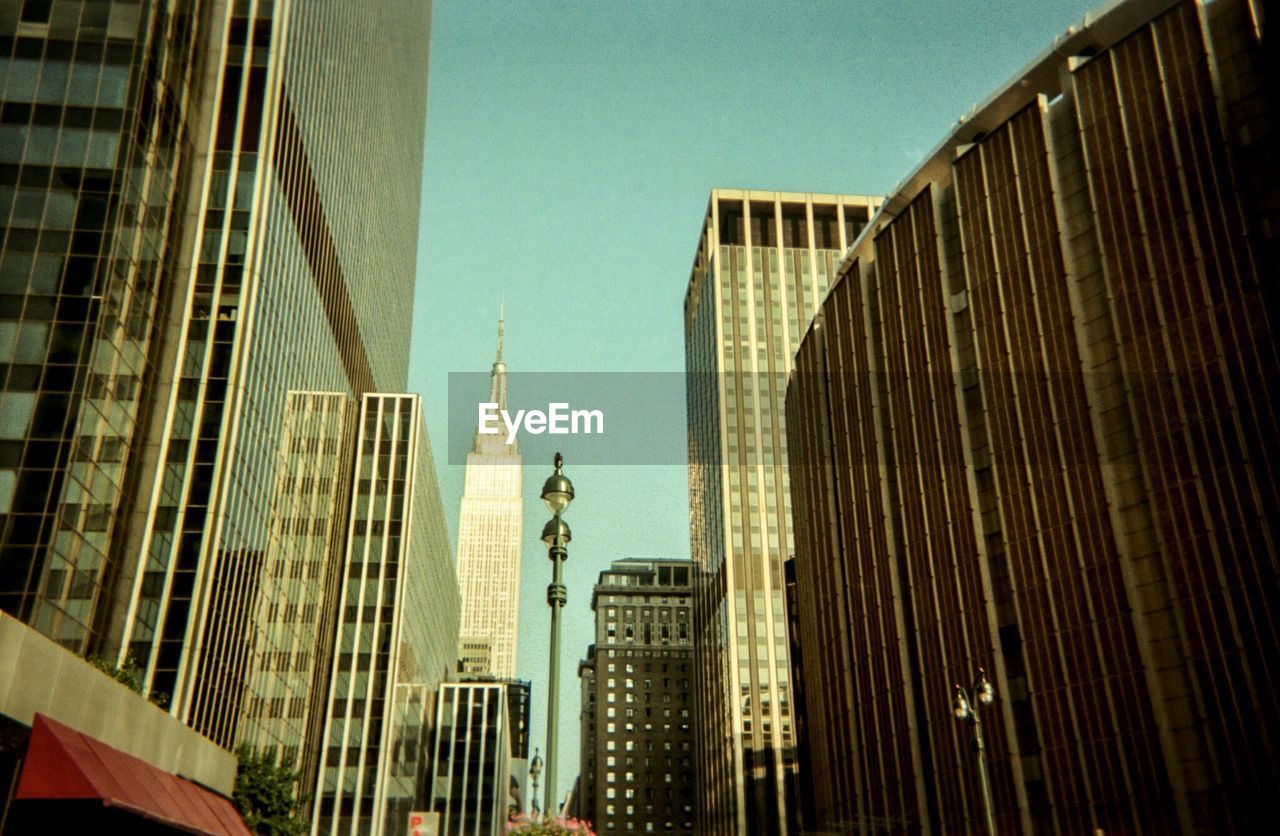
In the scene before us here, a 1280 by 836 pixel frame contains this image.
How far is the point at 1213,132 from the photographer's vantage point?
145 feet

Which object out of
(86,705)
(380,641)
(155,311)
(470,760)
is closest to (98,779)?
(86,705)

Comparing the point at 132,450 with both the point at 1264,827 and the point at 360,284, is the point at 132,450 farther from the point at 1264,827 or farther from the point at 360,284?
the point at 1264,827

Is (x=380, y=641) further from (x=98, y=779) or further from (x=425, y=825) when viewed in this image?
(x=98, y=779)

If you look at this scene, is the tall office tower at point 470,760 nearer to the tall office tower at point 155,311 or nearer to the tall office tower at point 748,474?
the tall office tower at point 748,474

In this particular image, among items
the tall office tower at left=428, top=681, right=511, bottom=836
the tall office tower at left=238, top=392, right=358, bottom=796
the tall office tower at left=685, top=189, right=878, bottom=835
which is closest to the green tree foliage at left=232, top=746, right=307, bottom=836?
the tall office tower at left=238, top=392, right=358, bottom=796

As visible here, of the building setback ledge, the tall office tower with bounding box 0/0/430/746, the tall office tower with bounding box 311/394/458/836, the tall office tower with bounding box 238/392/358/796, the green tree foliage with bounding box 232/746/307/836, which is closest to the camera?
the building setback ledge

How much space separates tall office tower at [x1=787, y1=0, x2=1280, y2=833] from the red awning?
34706mm

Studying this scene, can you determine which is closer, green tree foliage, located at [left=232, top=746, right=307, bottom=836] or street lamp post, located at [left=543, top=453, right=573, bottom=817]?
street lamp post, located at [left=543, top=453, right=573, bottom=817]

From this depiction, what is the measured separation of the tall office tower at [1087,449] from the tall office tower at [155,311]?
3644 centimetres

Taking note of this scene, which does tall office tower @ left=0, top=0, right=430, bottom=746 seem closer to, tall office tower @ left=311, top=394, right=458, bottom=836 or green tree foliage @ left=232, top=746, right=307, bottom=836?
green tree foliage @ left=232, top=746, right=307, bottom=836

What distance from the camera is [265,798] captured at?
5156cm

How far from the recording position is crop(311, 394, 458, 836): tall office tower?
85.4 meters

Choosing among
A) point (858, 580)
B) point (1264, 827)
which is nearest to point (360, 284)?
point (858, 580)

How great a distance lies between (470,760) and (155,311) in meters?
64.8
